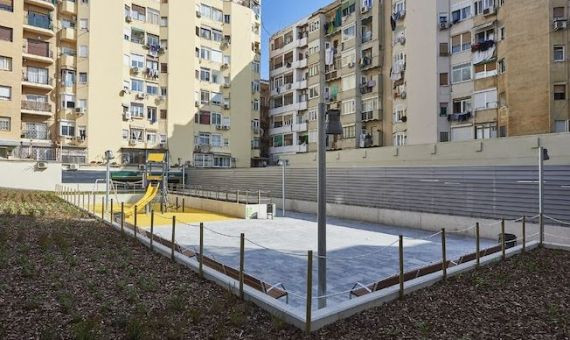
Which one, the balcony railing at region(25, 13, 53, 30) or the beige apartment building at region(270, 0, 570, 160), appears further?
the balcony railing at region(25, 13, 53, 30)

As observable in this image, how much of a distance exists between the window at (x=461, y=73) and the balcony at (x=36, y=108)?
119ft

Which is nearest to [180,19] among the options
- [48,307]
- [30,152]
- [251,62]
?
[251,62]

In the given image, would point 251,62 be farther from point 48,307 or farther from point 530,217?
point 48,307

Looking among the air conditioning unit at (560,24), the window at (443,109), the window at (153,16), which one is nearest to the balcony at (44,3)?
the window at (153,16)

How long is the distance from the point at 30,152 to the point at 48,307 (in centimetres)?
3724

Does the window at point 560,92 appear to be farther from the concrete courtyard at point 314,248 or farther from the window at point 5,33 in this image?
the window at point 5,33

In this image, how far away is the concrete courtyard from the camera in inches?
369

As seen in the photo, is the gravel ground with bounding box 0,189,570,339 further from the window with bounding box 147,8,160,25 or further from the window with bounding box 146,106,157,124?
the window with bounding box 147,8,160,25

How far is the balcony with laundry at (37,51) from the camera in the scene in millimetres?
38469

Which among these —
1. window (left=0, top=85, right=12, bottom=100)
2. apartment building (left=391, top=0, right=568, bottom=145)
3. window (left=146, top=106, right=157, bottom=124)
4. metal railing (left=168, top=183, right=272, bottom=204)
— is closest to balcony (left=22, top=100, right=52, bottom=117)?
window (left=0, top=85, right=12, bottom=100)

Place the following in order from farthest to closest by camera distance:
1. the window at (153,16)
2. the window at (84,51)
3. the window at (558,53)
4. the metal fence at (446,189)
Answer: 1. the window at (153,16)
2. the window at (84,51)
3. the window at (558,53)
4. the metal fence at (446,189)

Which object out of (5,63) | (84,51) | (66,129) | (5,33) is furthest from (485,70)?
(5,33)

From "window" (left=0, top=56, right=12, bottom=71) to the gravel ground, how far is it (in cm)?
3509

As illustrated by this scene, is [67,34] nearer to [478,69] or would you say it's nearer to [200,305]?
[478,69]
